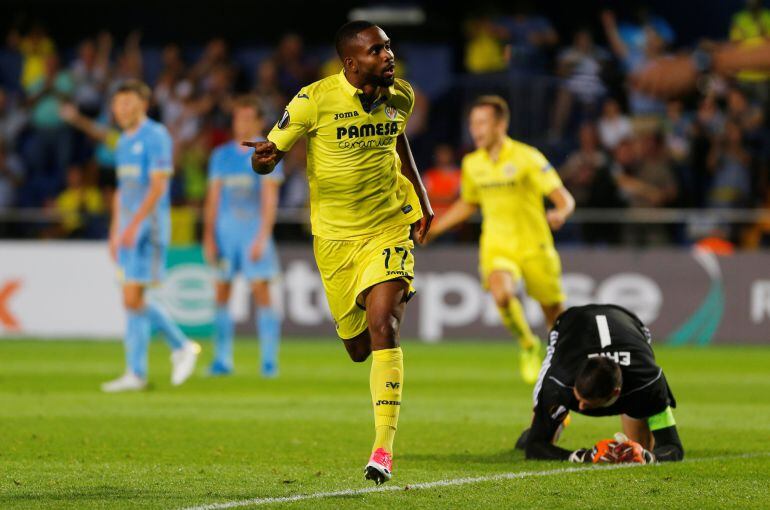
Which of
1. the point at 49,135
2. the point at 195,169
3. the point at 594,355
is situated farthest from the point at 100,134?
the point at 594,355

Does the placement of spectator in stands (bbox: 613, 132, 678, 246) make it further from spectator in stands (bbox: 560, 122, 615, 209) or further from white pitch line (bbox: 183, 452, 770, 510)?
white pitch line (bbox: 183, 452, 770, 510)

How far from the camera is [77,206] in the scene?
2000 cm

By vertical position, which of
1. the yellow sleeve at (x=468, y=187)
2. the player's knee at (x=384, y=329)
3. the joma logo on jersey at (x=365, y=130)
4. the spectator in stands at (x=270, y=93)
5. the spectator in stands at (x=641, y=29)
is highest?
the spectator in stands at (x=641, y=29)

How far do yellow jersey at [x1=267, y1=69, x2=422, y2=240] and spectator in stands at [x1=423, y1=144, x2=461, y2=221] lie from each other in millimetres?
11116

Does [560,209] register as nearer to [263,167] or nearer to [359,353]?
[359,353]

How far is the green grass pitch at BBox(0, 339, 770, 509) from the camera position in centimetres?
650

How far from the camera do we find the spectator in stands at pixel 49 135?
2145cm

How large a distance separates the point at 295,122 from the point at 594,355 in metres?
2.08

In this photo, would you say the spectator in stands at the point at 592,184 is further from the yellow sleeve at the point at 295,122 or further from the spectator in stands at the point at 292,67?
the yellow sleeve at the point at 295,122

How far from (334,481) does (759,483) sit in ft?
6.97

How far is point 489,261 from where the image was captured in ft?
40.5

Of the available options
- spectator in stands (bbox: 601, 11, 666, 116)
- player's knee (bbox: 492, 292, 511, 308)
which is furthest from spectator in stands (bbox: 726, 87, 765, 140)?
player's knee (bbox: 492, 292, 511, 308)

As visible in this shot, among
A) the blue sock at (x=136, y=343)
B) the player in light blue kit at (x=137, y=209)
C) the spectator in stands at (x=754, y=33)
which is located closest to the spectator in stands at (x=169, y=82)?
the spectator in stands at (x=754, y=33)

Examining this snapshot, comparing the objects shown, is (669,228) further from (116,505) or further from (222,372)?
(116,505)
